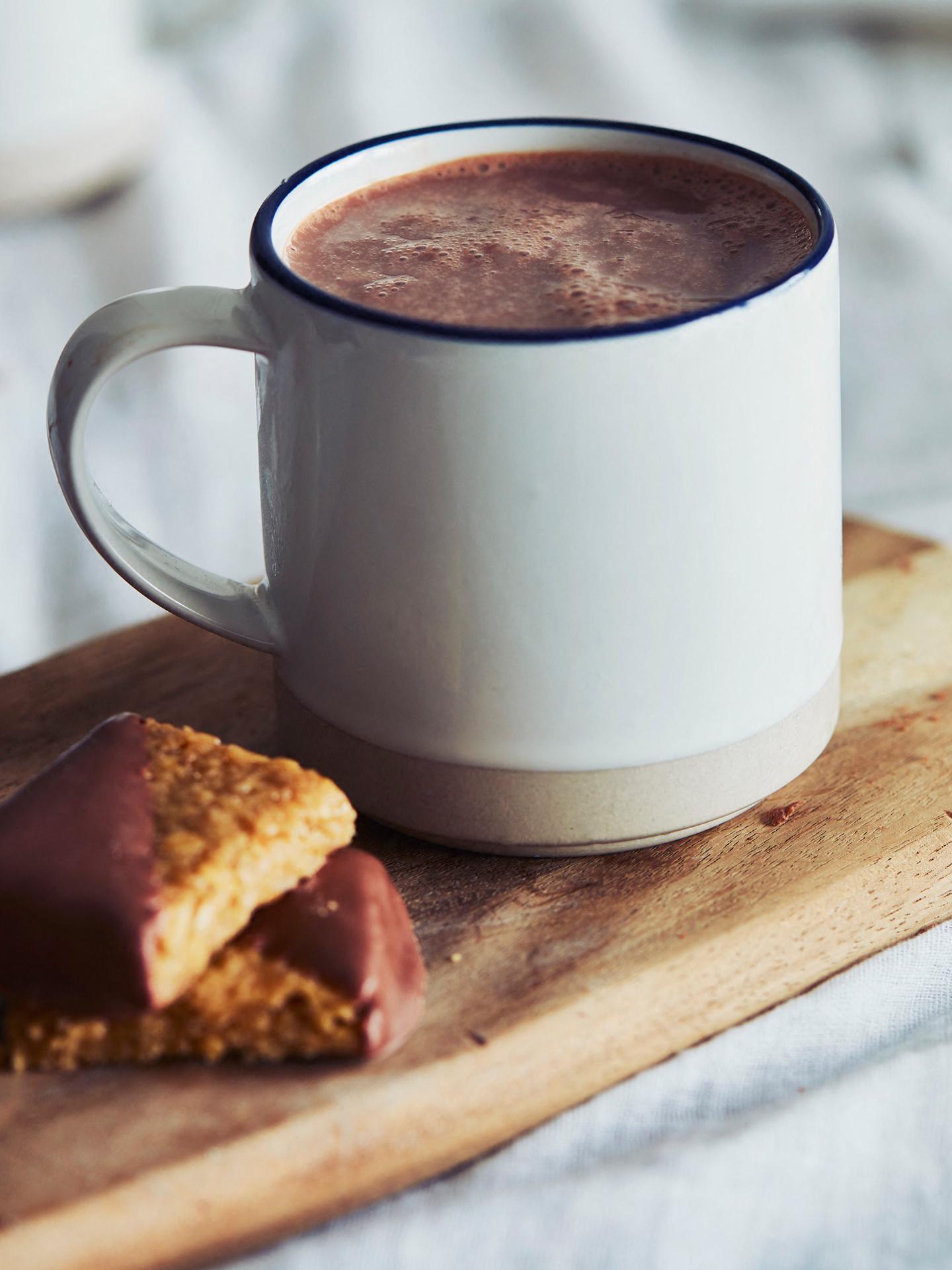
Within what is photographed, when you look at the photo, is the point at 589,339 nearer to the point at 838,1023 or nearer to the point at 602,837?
the point at 602,837

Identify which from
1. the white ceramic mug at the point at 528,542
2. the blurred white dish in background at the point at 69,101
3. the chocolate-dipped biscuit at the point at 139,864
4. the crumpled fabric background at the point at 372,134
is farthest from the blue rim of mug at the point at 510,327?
the blurred white dish in background at the point at 69,101

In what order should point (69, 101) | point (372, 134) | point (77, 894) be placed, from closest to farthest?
point (77, 894)
point (69, 101)
point (372, 134)

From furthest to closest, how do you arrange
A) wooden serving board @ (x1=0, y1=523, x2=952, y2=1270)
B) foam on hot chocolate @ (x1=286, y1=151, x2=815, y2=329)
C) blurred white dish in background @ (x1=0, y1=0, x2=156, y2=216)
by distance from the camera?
blurred white dish in background @ (x1=0, y1=0, x2=156, y2=216) → foam on hot chocolate @ (x1=286, y1=151, x2=815, y2=329) → wooden serving board @ (x1=0, y1=523, x2=952, y2=1270)

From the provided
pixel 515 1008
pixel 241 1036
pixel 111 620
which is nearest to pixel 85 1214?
pixel 241 1036

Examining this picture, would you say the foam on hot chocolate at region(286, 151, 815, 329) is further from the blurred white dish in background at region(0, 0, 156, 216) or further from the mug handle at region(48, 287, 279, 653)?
the blurred white dish in background at region(0, 0, 156, 216)

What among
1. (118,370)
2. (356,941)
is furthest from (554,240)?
(356,941)

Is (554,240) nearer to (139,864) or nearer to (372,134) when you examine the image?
(139,864)

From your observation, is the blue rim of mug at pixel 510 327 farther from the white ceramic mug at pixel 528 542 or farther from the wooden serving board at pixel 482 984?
the wooden serving board at pixel 482 984

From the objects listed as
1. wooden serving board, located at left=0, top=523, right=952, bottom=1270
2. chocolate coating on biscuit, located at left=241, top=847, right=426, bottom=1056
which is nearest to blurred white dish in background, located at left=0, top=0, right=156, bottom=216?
wooden serving board, located at left=0, top=523, right=952, bottom=1270
